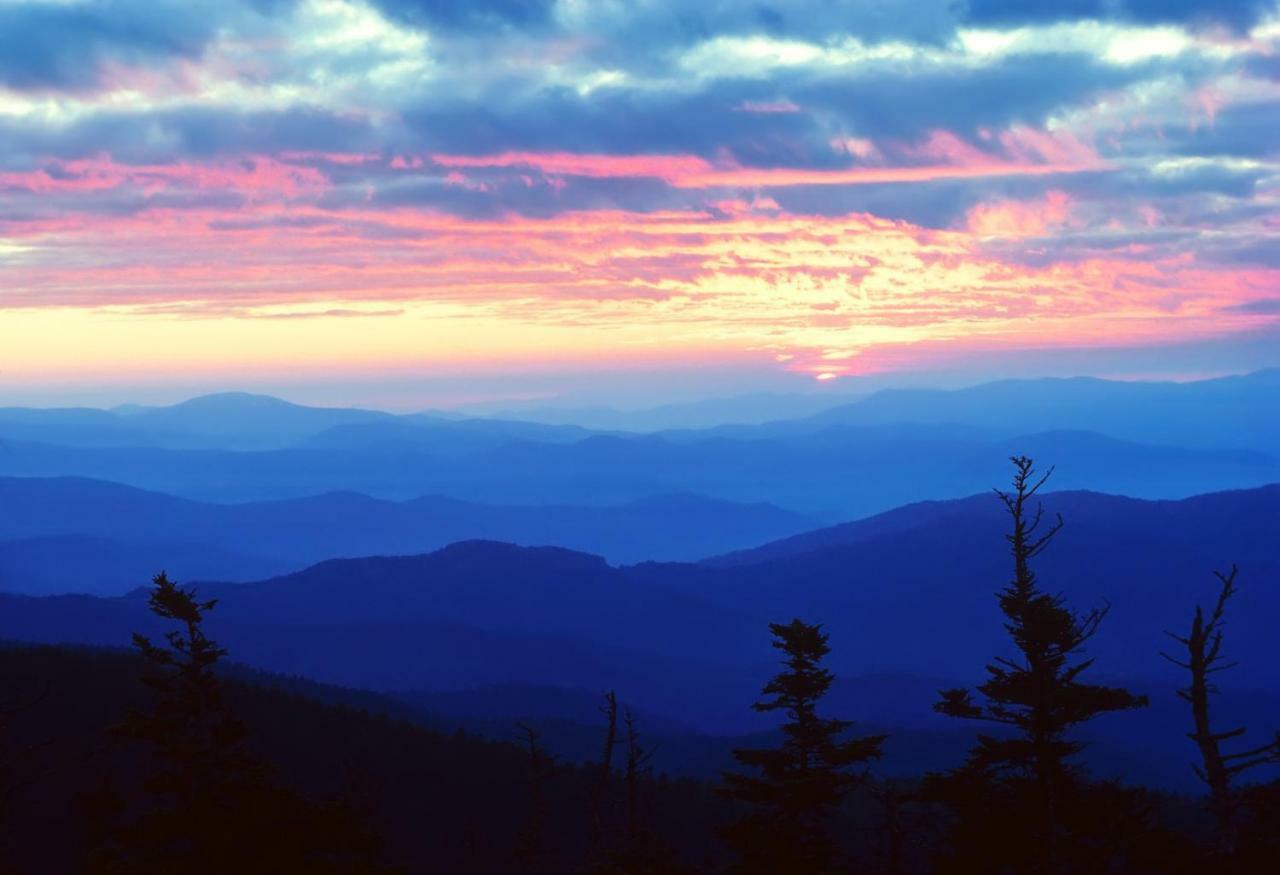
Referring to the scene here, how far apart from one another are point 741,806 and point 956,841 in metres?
110

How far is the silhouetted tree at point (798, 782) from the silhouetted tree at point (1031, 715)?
2.64 meters

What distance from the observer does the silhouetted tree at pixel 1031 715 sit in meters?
22.2

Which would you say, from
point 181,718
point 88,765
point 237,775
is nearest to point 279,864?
point 237,775

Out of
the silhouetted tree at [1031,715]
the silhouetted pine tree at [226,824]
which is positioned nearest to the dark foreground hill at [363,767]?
the silhouetted tree at [1031,715]

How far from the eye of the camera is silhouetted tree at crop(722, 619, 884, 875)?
24922 millimetres

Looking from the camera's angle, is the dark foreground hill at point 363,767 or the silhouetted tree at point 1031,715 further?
the dark foreground hill at point 363,767

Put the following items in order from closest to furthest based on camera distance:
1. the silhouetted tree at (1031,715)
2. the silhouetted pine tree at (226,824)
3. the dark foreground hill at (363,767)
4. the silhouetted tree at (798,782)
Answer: the silhouetted pine tree at (226,824), the silhouetted tree at (1031,715), the silhouetted tree at (798,782), the dark foreground hill at (363,767)

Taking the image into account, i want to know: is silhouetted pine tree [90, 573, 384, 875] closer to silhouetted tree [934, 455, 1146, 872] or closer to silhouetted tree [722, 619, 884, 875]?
silhouetted tree [722, 619, 884, 875]

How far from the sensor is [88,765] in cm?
9562

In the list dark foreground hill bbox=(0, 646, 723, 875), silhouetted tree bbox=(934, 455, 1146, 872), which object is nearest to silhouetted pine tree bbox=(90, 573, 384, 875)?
silhouetted tree bbox=(934, 455, 1146, 872)

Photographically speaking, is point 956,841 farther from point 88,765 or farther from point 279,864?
point 88,765

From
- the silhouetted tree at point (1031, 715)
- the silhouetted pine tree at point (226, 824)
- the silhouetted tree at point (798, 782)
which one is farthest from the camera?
the silhouetted tree at point (798, 782)

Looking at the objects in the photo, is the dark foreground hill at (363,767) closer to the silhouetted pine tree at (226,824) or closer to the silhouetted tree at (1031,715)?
the silhouetted tree at (1031,715)

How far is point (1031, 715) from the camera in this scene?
901 inches
